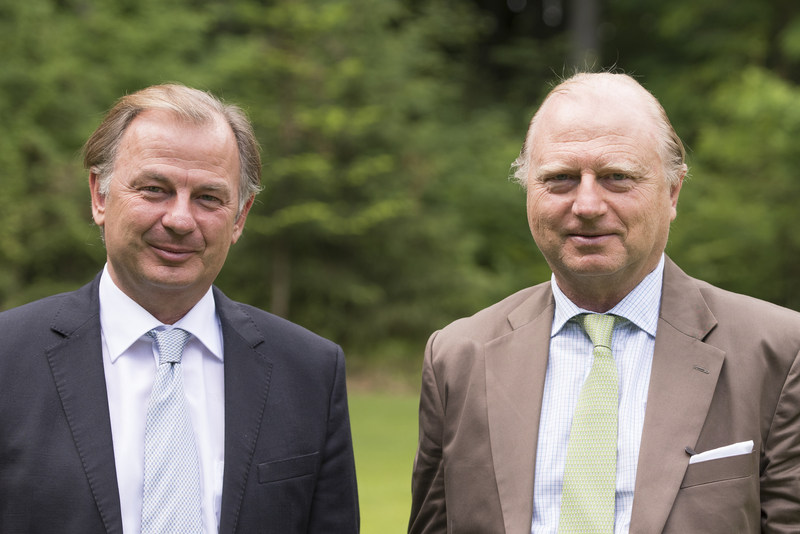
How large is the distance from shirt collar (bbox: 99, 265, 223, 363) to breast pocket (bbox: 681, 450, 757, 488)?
1.41 m

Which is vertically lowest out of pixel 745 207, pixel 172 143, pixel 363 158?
pixel 172 143

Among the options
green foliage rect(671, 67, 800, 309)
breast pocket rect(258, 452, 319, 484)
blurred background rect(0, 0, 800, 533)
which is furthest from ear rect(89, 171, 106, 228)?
green foliage rect(671, 67, 800, 309)

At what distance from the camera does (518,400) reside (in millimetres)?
2934

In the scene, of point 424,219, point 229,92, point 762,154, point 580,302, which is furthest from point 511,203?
point 580,302

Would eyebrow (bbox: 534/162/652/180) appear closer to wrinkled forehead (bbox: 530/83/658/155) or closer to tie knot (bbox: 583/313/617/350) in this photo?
wrinkled forehead (bbox: 530/83/658/155)

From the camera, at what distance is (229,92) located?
53.6ft

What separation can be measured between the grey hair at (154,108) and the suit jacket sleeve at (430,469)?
847 millimetres

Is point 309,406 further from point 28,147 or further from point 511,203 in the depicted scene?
point 511,203

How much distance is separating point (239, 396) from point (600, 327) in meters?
1.09

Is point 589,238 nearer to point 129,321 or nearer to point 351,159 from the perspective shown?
point 129,321

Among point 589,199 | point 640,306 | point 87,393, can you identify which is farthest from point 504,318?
point 87,393

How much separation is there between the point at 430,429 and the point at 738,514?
0.94m

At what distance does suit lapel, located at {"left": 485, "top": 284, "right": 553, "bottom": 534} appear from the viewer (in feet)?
9.21

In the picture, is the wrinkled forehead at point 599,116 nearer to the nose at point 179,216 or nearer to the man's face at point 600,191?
the man's face at point 600,191
